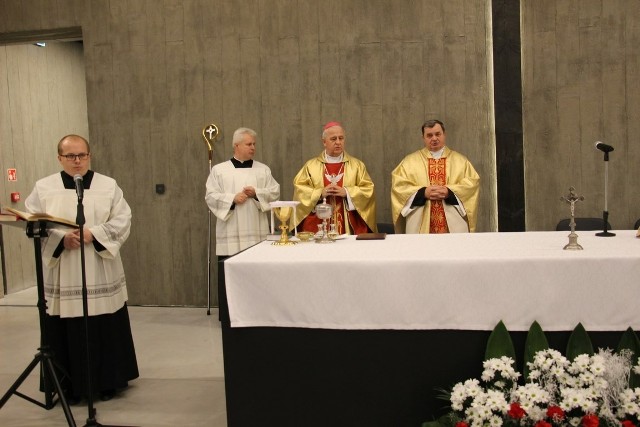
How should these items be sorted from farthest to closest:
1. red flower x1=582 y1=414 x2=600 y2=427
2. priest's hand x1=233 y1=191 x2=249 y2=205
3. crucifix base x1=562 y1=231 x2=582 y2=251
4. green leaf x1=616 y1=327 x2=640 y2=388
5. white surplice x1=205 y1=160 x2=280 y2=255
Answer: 1. white surplice x1=205 y1=160 x2=280 y2=255
2. priest's hand x1=233 y1=191 x2=249 y2=205
3. crucifix base x1=562 y1=231 x2=582 y2=251
4. green leaf x1=616 y1=327 x2=640 y2=388
5. red flower x1=582 y1=414 x2=600 y2=427

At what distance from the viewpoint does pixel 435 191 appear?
18.0ft

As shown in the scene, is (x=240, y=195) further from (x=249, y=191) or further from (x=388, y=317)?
(x=388, y=317)

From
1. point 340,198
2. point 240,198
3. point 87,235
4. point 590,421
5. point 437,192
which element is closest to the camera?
point 590,421

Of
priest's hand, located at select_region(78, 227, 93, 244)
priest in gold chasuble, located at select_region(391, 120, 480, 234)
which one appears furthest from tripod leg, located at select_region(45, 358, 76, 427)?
priest in gold chasuble, located at select_region(391, 120, 480, 234)

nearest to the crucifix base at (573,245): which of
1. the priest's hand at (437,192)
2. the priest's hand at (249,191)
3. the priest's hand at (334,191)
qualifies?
the priest's hand at (437,192)

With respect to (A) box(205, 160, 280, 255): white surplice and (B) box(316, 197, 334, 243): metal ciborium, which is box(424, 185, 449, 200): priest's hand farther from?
(B) box(316, 197, 334, 243): metal ciborium

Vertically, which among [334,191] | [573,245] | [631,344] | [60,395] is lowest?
[60,395]

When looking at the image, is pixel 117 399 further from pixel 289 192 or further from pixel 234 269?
pixel 289 192

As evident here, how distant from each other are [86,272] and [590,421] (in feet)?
9.82

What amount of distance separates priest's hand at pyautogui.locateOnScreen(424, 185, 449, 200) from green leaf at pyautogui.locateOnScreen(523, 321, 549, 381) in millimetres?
2660

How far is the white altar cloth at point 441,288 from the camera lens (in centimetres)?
291

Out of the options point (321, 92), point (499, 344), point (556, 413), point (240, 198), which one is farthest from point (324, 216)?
point (321, 92)

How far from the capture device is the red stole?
563 centimetres

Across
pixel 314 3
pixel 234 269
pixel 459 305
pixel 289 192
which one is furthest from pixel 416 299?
pixel 314 3
